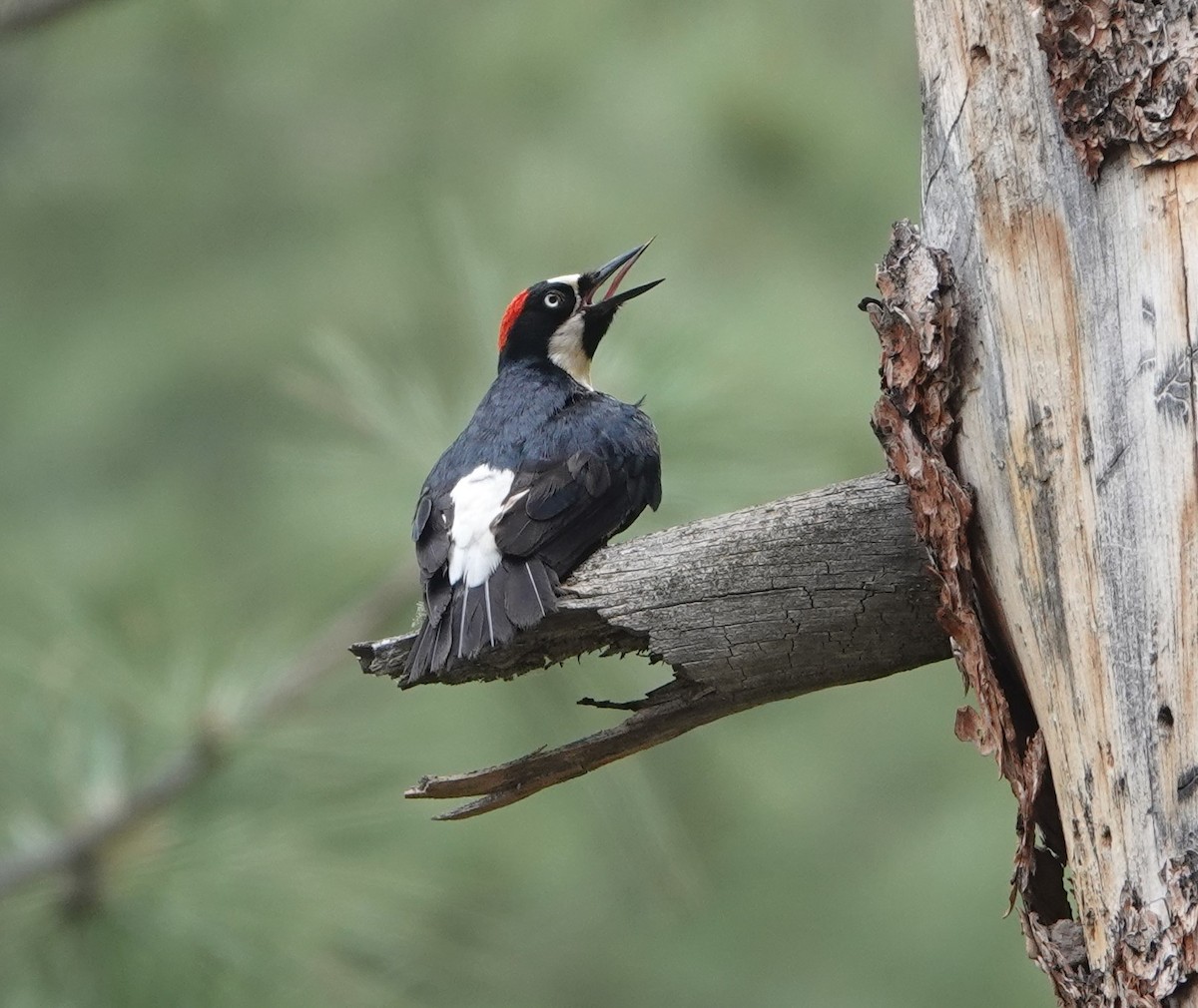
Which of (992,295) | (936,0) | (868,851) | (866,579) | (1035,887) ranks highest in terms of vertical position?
(936,0)

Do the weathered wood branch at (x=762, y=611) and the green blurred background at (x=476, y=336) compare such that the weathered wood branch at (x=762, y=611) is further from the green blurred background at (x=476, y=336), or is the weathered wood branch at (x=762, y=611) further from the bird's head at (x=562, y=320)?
the green blurred background at (x=476, y=336)

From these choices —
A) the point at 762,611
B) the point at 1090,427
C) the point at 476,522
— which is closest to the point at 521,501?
the point at 476,522

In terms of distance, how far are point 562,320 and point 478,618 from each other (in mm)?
1944

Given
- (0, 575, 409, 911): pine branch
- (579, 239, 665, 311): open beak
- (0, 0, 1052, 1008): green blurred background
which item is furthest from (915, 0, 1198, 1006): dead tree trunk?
(0, 0, 1052, 1008): green blurred background

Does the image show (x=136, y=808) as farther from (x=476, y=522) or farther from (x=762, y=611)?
(x=762, y=611)

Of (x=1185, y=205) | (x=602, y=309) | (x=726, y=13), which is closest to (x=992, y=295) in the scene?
(x=1185, y=205)

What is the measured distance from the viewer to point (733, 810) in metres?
7.27

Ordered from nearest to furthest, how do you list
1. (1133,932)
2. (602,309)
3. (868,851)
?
(1133,932)
(602,309)
(868,851)

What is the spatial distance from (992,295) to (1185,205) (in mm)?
307

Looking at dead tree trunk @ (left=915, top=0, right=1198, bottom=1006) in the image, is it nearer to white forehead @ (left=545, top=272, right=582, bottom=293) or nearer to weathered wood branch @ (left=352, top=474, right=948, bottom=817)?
weathered wood branch @ (left=352, top=474, right=948, bottom=817)

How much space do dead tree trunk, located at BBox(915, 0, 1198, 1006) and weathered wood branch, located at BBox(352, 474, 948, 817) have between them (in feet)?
0.57

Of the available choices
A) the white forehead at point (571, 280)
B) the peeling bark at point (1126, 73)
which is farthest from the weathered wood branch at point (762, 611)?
the white forehead at point (571, 280)

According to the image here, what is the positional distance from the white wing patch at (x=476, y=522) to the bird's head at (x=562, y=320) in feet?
3.36

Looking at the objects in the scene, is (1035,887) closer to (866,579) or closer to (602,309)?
(866,579)
